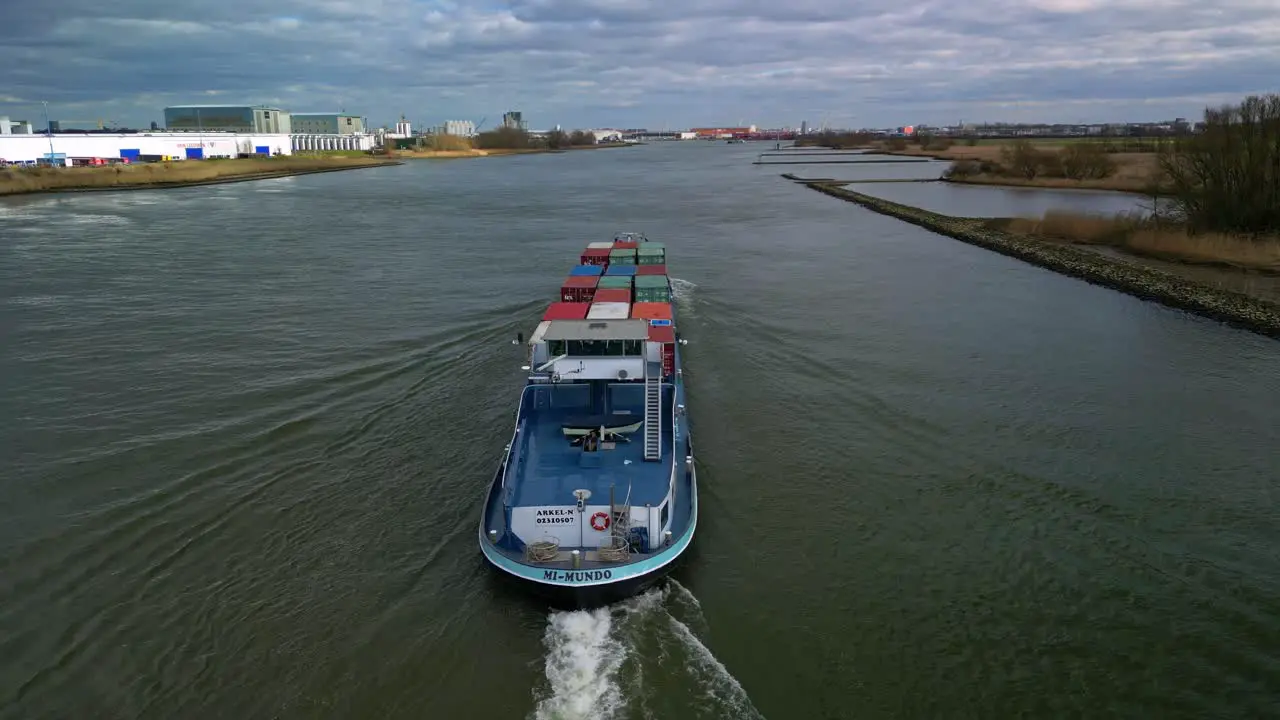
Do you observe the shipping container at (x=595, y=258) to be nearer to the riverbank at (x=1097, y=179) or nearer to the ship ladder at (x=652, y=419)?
the ship ladder at (x=652, y=419)

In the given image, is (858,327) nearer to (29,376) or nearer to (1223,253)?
(1223,253)

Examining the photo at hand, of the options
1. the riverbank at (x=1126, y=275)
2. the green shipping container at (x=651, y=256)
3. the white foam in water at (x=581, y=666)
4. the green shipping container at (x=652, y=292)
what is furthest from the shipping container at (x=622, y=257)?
the riverbank at (x=1126, y=275)

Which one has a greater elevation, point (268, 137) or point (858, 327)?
point (268, 137)

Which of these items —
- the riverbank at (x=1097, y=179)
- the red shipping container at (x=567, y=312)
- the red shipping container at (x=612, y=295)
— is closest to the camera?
the red shipping container at (x=567, y=312)

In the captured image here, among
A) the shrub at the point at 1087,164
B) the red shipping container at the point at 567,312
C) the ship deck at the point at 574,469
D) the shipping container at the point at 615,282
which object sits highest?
the shrub at the point at 1087,164

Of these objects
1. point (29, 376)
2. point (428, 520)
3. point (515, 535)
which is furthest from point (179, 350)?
point (515, 535)

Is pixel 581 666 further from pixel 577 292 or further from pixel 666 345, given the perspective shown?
pixel 577 292

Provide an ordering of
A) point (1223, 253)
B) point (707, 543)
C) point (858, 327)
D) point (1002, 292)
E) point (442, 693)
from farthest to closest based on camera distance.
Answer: point (1223, 253), point (1002, 292), point (858, 327), point (707, 543), point (442, 693)
